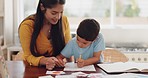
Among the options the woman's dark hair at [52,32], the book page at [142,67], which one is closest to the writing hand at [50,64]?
the woman's dark hair at [52,32]

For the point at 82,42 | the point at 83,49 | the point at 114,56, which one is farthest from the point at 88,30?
the point at 114,56

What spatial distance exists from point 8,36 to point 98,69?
1.95 m

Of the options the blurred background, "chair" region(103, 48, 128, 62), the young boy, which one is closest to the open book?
the young boy

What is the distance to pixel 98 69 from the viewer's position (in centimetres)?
165

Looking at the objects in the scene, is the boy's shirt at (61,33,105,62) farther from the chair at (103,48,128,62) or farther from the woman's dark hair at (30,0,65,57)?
the chair at (103,48,128,62)

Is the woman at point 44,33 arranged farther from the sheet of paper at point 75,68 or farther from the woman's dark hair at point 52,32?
the sheet of paper at point 75,68

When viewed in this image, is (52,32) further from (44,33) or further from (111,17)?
(111,17)

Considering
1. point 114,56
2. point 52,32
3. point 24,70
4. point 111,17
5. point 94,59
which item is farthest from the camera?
point 111,17

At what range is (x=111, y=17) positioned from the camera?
356 centimetres

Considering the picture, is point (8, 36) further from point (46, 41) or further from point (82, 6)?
point (46, 41)

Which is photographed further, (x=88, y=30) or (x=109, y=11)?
(x=109, y=11)

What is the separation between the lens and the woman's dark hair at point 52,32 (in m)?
1.78

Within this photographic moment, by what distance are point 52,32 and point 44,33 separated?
0.20 ft

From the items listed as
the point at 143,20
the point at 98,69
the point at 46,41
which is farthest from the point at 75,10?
the point at 98,69
